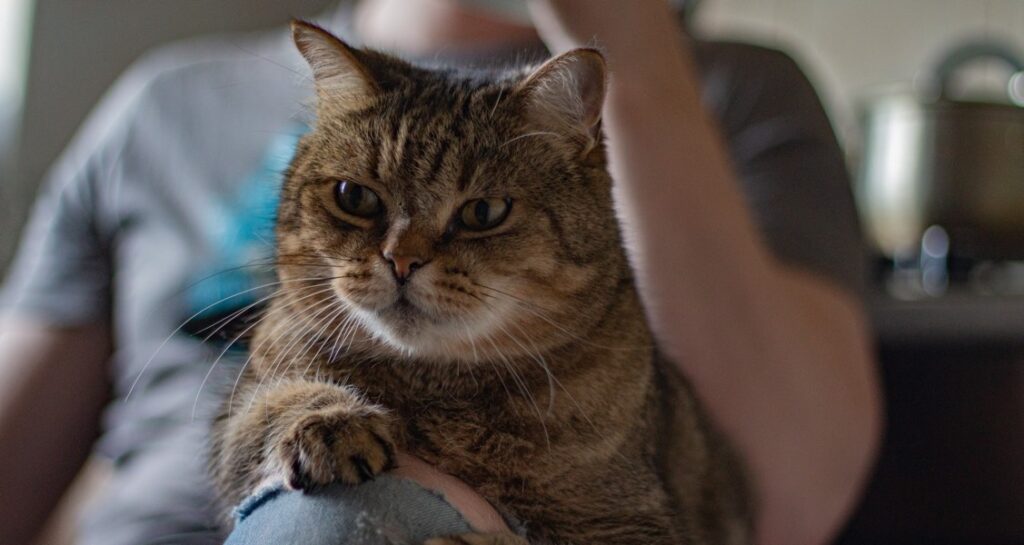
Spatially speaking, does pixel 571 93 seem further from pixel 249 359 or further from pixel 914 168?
pixel 914 168

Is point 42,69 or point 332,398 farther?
point 42,69

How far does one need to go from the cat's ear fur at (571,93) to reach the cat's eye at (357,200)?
153 mm

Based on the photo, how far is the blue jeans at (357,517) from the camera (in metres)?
0.59

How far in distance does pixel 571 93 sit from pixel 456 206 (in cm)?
13

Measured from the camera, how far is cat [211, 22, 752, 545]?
67cm

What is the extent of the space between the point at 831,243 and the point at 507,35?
556mm

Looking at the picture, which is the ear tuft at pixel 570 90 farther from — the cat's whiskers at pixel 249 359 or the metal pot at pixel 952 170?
the metal pot at pixel 952 170

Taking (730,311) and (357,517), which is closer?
Result: (357,517)

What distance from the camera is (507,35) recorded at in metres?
1.32

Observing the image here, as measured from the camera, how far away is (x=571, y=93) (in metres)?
0.71

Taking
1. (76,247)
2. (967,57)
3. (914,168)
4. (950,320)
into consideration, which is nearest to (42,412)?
(76,247)

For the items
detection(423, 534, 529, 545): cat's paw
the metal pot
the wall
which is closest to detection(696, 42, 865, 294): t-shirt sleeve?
the metal pot

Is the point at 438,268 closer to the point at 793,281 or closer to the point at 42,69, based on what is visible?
the point at 793,281

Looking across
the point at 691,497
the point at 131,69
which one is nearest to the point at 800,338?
the point at 691,497
